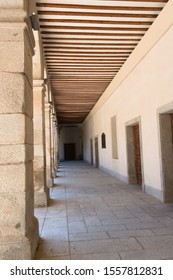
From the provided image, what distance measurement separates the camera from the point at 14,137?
89.7 inches

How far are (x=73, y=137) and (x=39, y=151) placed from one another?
18.7 metres

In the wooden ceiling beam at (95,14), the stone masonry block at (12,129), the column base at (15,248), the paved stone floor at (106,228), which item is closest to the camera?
the column base at (15,248)

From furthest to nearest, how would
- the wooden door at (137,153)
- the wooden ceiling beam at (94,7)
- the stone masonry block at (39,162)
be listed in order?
the wooden door at (137,153) < the stone masonry block at (39,162) < the wooden ceiling beam at (94,7)

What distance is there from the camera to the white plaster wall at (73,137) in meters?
23.5

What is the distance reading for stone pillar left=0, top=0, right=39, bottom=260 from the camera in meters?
2.21

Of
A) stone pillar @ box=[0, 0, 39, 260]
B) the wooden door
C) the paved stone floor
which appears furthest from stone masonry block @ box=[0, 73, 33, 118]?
the wooden door

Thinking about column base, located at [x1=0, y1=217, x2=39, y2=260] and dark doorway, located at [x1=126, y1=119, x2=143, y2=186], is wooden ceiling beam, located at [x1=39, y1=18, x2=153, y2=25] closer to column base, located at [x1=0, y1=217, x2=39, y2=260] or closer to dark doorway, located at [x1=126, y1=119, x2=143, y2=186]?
dark doorway, located at [x1=126, y1=119, x2=143, y2=186]

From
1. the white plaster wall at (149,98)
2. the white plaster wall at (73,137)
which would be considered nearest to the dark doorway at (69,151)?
the white plaster wall at (73,137)

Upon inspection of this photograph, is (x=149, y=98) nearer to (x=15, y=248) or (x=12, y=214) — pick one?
(x=12, y=214)

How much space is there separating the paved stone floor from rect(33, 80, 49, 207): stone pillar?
0.97 feet

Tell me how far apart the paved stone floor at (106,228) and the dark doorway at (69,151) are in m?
18.1

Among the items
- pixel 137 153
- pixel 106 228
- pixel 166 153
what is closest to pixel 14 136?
pixel 106 228

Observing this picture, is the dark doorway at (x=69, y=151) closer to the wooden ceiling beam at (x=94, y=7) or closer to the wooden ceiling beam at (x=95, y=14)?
the wooden ceiling beam at (x=95, y=14)
